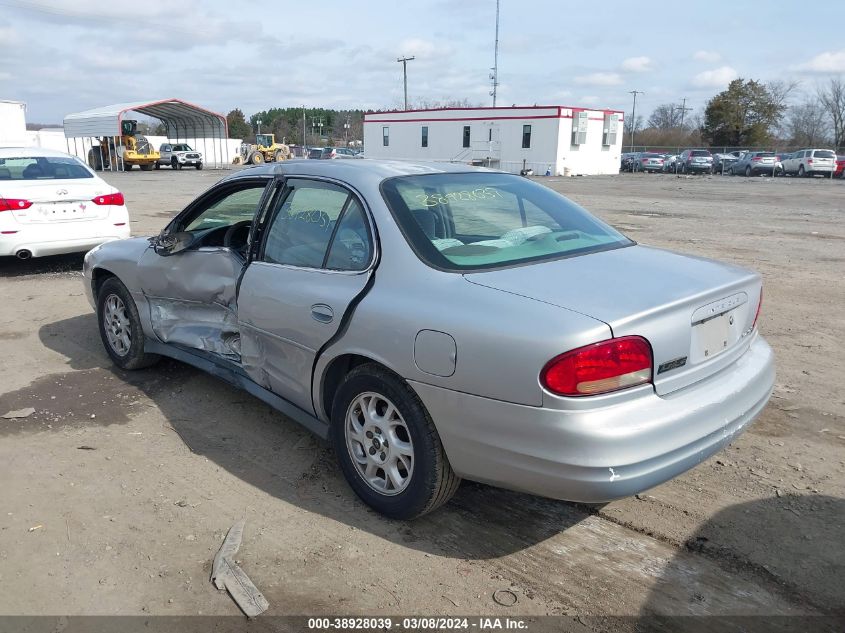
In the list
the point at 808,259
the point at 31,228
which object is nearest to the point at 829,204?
the point at 808,259

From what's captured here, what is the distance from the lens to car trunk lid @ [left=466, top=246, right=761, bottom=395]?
271 cm

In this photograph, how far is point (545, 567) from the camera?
3.00m

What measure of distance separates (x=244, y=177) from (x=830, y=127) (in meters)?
80.7

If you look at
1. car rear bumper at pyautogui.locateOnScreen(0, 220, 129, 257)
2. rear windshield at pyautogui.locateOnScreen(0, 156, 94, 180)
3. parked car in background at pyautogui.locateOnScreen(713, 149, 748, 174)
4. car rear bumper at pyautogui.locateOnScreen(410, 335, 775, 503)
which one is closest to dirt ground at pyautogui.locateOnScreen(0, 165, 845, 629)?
car rear bumper at pyautogui.locateOnScreen(410, 335, 775, 503)

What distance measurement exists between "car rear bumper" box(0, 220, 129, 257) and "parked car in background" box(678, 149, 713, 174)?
149 ft

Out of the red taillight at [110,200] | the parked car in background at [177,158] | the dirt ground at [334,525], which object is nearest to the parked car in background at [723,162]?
the parked car in background at [177,158]

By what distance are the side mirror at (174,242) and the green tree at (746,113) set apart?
68.0m

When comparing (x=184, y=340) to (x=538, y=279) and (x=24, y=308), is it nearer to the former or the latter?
(x=538, y=279)

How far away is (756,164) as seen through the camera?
43.8 m

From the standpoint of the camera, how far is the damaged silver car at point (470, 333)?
262 centimetres

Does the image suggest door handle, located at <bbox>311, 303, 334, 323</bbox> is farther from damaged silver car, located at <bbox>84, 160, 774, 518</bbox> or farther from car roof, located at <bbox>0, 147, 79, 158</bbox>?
car roof, located at <bbox>0, 147, 79, 158</bbox>

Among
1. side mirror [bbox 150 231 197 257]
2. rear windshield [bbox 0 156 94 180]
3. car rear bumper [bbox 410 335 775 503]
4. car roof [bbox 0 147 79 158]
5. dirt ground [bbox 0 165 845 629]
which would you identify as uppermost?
car roof [bbox 0 147 79 158]

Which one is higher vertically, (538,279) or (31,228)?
(538,279)

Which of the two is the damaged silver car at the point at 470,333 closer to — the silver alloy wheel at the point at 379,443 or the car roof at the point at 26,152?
the silver alloy wheel at the point at 379,443
